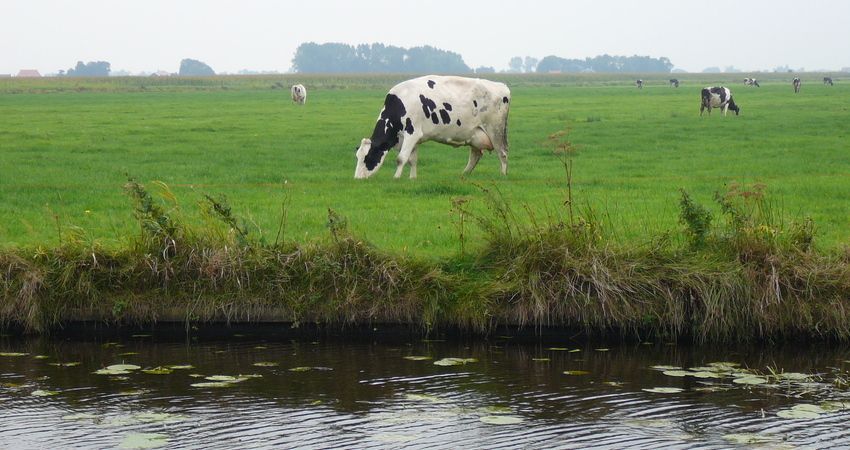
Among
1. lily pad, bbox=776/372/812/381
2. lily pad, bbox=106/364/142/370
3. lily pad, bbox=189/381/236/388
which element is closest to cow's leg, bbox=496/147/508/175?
lily pad, bbox=776/372/812/381

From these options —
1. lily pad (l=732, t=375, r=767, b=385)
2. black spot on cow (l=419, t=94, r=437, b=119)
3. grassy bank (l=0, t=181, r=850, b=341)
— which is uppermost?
black spot on cow (l=419, t=94, r=437, b=119)

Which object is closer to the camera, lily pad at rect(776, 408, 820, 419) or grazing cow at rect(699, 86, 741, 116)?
lily pad at rect(776, 408, 820, 419)

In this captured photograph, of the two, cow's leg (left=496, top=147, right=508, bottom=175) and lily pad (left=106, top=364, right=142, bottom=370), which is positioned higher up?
cow's leg (left=496, top=147, right=508, bottom=175)

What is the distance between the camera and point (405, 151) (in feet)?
72.5

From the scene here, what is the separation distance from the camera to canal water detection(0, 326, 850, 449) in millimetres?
8141

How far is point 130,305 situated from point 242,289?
3.86 feet

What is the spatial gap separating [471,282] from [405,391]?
2562 mm

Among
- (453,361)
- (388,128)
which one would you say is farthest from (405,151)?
(453,361)

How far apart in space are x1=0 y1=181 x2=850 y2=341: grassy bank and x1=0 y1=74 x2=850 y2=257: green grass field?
0.77 metres

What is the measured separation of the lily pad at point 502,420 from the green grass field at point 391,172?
4082mm

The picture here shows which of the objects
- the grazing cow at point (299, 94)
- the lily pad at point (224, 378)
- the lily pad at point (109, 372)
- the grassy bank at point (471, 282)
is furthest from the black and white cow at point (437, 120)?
the grazing cow at point (299, 94)

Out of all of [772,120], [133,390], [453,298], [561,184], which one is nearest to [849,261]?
[453,298]

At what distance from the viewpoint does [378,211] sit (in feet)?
54.5

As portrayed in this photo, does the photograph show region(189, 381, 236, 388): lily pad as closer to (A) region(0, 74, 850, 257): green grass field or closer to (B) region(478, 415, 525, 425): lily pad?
(B) region(478, 415, 525, 425): lily pad
